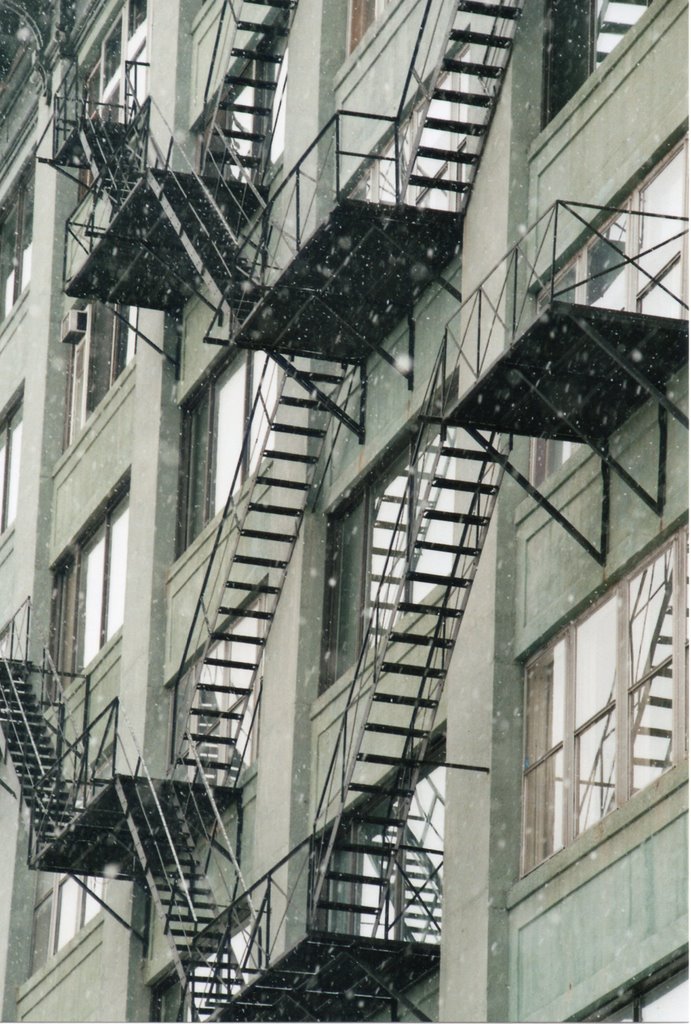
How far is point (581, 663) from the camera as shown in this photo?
64.3ft

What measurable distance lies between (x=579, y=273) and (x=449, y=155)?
271cm

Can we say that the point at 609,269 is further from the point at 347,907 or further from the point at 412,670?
the point at 347,907

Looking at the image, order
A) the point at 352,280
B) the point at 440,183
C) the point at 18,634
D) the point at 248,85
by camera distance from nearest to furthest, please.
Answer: the point at 440,183
the point at 352,280
the point at 248,85
the point at 18,634

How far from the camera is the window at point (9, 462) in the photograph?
40.3 m

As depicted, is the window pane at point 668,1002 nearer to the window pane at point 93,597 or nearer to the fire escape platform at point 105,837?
the fire escape platform at point 105,837

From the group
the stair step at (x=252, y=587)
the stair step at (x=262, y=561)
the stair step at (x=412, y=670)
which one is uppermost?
the stair step at (x=262, y=561)

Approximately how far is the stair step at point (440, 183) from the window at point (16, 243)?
1865 cm

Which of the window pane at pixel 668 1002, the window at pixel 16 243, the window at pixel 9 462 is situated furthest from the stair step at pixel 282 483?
the window at pixel 16 243

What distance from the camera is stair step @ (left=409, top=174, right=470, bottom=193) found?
22.7m

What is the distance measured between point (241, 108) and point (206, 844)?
9401 mm

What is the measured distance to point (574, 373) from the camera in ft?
61.1

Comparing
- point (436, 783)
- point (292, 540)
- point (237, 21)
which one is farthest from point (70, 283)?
point (436, 783)

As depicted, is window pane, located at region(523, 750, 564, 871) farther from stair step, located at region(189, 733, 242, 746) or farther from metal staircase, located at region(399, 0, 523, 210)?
stair step, located at region(189, 733, 242, 746)

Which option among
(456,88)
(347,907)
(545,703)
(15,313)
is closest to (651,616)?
(545,703)
